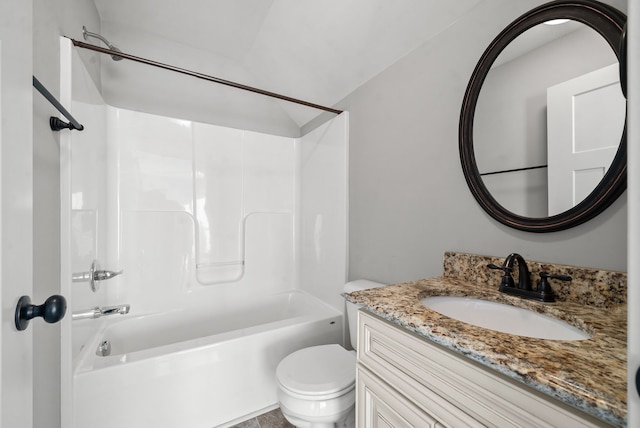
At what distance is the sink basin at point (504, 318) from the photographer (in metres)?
0.80

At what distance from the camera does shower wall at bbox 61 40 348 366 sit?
2.00 m

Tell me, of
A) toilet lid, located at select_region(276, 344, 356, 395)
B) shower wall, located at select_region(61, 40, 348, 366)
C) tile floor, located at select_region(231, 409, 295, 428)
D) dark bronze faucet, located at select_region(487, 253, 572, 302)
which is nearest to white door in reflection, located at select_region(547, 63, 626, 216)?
dark bronze faucet, located at select_region(487, 253, 572, 302)

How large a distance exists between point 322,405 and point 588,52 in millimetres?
1693

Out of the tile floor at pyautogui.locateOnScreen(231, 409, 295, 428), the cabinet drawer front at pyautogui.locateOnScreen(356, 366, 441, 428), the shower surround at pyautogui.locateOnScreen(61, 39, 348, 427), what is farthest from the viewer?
the tile floor at pyautogui.locateOnScreen(231, 409, 295, 428)

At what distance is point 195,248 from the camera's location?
229cm

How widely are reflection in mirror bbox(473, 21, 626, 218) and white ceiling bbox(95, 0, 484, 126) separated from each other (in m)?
0.44

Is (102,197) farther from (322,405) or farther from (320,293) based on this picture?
(322,405)

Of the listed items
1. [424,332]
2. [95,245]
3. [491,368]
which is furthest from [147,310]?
[491,368]

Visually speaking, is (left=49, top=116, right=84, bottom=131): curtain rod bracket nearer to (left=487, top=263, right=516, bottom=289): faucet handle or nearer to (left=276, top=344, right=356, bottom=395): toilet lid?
(left=276, top=344, right=356, bottom=395): toilet lid

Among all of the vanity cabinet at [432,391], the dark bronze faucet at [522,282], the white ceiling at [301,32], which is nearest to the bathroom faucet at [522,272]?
the dark bronze faucet at [522,282]

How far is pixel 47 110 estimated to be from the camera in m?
1.09

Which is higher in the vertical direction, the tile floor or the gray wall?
the gray wall

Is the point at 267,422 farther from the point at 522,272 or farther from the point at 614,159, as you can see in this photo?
the point at 614,159

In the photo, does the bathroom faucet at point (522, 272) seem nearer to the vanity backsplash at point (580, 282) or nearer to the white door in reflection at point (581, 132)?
the vanity backsplash at point (580, 282)
